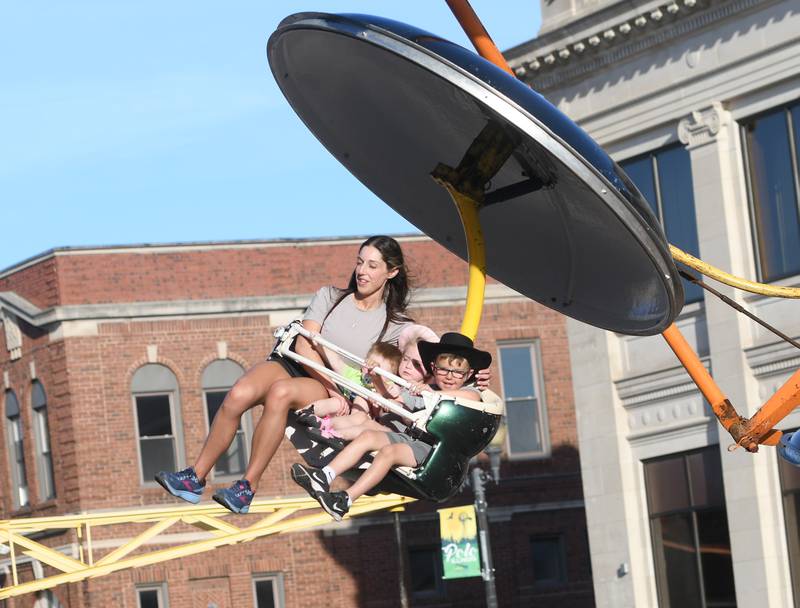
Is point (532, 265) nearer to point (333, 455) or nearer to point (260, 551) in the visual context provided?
point (333, 455)

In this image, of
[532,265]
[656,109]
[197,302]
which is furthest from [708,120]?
[532,265]

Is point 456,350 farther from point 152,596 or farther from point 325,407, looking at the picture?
point 152,596

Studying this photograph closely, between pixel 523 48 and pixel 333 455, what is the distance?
84.2 feet

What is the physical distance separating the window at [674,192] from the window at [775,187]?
1.26 meters

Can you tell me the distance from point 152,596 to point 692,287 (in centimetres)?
1927

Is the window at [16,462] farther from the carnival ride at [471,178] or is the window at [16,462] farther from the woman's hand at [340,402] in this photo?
the woman's hand at [340,402]

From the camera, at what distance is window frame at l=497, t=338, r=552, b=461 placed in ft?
160

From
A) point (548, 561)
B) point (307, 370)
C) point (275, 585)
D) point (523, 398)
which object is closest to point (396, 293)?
point (307, 370)

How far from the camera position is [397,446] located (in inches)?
325

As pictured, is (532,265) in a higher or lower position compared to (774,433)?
higher

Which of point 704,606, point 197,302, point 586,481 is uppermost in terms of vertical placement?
point 197,302

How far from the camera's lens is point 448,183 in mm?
8641

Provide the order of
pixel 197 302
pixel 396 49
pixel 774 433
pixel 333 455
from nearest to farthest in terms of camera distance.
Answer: pixel 396 49 < pixel 333 455 < pixel 774 433 < pixel 197 302

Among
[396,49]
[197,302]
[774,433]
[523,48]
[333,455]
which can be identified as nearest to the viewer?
[396,49]
